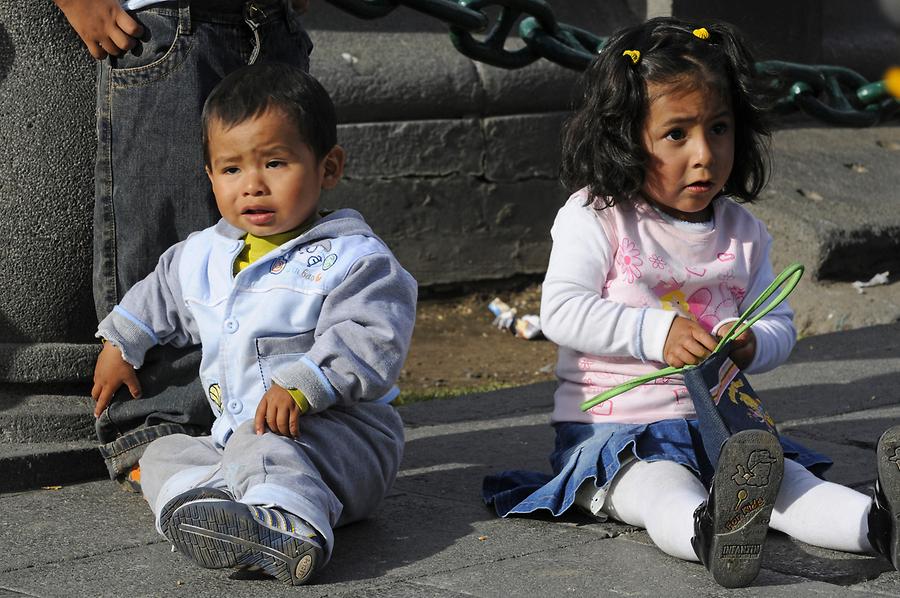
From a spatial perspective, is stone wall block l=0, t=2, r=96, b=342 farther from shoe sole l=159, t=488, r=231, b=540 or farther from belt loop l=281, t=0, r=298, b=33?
shoe sole l=159, t=488, r=231, b=540

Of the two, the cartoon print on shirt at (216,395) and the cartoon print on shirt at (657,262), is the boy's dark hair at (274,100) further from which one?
the cartoon print on shirt at (657,262)

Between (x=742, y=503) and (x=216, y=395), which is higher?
(x=742, y=503)

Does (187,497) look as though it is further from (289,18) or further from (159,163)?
(289,18)

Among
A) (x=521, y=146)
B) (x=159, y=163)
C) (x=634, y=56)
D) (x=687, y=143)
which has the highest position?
(x=634, y=56)

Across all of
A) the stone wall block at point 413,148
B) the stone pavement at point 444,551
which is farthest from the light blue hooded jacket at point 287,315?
the stone wall block at point 413,148

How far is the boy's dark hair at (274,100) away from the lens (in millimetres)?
2199

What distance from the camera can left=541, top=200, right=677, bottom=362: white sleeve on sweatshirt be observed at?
2.20 meters

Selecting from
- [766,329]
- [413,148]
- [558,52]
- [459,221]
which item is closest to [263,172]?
[766,329]

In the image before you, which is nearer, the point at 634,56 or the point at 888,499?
the point at 888,499

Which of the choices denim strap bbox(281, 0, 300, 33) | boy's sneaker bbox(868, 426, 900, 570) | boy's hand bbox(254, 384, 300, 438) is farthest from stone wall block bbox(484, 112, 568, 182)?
boy's sneaker bbox(868, 426, 900, 570)

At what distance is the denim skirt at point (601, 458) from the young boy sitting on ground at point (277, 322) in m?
0.22

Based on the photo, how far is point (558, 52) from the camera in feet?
10.0

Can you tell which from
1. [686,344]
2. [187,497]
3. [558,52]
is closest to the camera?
[187,497]

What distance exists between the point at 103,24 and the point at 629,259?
1004mm
